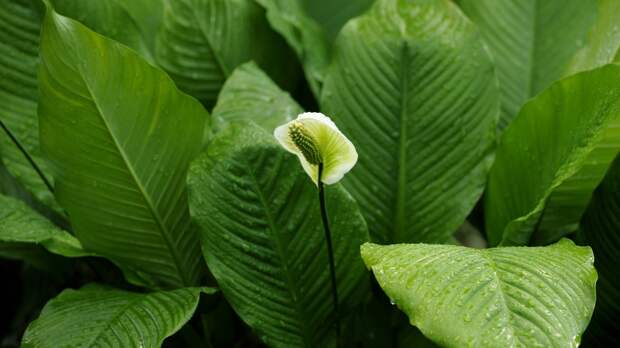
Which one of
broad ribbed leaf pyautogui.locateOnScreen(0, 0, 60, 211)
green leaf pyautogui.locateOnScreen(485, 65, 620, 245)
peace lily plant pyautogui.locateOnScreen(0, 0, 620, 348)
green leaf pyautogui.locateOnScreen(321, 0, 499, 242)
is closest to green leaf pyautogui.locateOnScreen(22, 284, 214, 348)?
peace lily plant pyautogui.locateOnScreen(0, 0, 620, 348)

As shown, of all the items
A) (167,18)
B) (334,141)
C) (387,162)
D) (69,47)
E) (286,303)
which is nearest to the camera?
(334,141)

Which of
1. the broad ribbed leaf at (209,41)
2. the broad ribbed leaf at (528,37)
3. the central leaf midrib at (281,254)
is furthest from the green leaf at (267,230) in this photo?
the broad ribbed leaf at (528,37)

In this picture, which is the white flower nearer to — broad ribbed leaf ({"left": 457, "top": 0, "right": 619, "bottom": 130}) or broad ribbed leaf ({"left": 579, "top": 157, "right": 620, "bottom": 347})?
broad ribbed leaf ({"left": 579, "top": 157, "right": 620, "bottom": 347})

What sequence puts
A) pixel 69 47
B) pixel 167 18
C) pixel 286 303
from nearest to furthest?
pixel 69 47 < pixel 286 303 < pixel 167 18

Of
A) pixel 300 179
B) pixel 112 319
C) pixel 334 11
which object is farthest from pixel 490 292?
pixel 334 11

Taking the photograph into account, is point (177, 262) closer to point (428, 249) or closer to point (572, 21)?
point (428, 249)

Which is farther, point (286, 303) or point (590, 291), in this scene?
point (286, 303)

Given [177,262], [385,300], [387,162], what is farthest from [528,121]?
[177,262]
